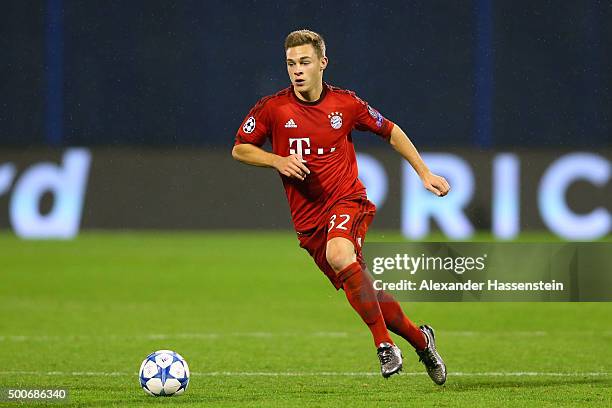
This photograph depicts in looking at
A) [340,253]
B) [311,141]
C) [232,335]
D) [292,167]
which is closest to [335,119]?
[311,141]

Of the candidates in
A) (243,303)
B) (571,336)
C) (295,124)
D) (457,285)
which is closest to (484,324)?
(571,336)

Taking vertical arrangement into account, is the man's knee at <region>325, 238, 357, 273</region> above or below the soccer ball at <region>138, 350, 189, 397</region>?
above

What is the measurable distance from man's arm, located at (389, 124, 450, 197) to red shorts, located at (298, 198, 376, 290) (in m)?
0.34

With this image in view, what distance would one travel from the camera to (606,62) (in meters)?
20.0

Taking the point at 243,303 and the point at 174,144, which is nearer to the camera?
the point at 243,303

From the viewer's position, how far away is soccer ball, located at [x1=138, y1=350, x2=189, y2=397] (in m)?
6.23

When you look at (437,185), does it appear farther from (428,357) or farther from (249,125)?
(249,125)

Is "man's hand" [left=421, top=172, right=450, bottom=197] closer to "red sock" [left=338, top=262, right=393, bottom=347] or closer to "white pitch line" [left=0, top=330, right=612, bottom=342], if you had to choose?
"red sock" [left=338, top=262, right=393, bottom=347]

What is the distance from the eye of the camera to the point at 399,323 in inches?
259

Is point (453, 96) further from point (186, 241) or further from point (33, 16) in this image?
point (33, 16)

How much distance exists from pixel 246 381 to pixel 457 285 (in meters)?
→ 1.33

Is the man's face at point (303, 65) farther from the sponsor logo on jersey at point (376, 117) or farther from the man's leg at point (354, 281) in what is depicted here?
the man's leg at point (354, 281)

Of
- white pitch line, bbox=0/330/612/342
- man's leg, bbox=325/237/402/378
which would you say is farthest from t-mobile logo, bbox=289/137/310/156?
Result: white pitch line, bbox=0/330/612/342

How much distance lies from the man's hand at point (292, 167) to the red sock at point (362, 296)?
56 cm
